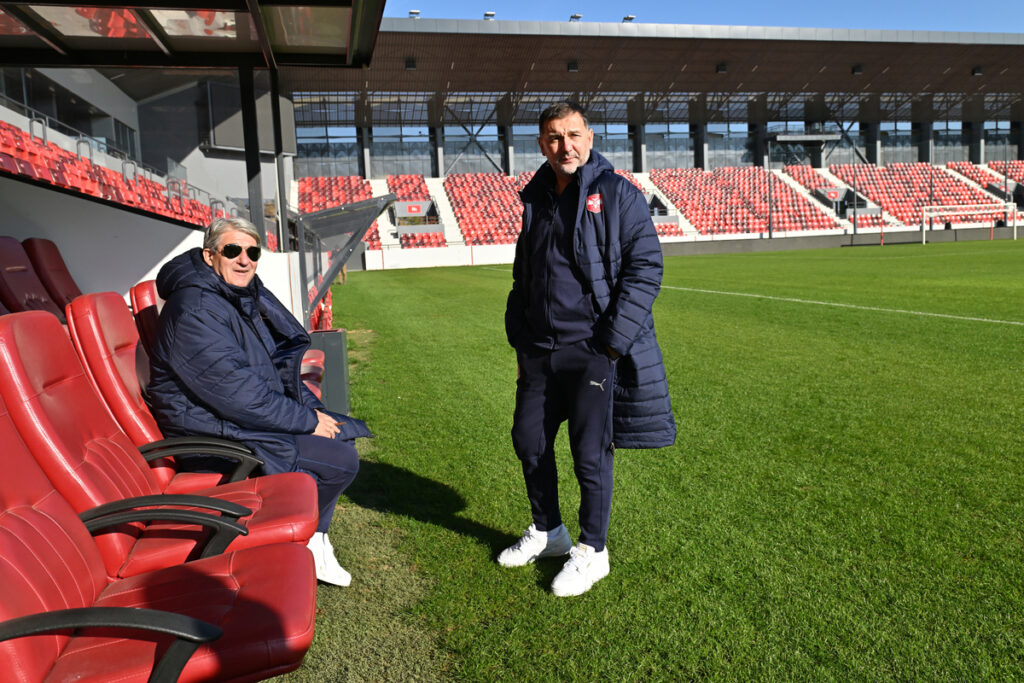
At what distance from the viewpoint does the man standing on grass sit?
108 inches

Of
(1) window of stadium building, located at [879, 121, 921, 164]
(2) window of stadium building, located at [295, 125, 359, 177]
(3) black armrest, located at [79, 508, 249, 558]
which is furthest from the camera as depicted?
(1) window of stadium building, located at [879, 121, 921, 164]

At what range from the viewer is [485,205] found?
4406 cm

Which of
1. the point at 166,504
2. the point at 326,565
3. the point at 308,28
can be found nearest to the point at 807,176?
the point at 308,28

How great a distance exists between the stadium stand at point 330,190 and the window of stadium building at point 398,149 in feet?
5.61

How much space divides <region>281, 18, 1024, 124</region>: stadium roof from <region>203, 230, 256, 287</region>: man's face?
3281 centimetres

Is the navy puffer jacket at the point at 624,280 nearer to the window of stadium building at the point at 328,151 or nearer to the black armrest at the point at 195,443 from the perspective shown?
the black armrest at the point at 195,443

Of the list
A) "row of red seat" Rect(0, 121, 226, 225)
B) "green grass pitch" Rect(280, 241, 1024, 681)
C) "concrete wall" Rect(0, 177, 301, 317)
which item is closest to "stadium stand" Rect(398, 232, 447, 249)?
"row of red seat" Rect(0, 121, 226, 225)

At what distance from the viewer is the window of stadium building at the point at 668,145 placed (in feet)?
161

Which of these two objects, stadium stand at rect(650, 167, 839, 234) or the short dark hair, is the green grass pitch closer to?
the short dark hair

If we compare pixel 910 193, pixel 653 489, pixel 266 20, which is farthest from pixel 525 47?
pixel 653 489

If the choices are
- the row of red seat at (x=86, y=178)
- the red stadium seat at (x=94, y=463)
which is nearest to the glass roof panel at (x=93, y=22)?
the row of red seat at (x=86, y=178)

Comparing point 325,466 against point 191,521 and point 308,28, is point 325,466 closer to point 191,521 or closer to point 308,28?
point 191,521

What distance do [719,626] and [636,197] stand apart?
152cm

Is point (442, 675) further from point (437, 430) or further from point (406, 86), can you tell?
point (406, 86)
